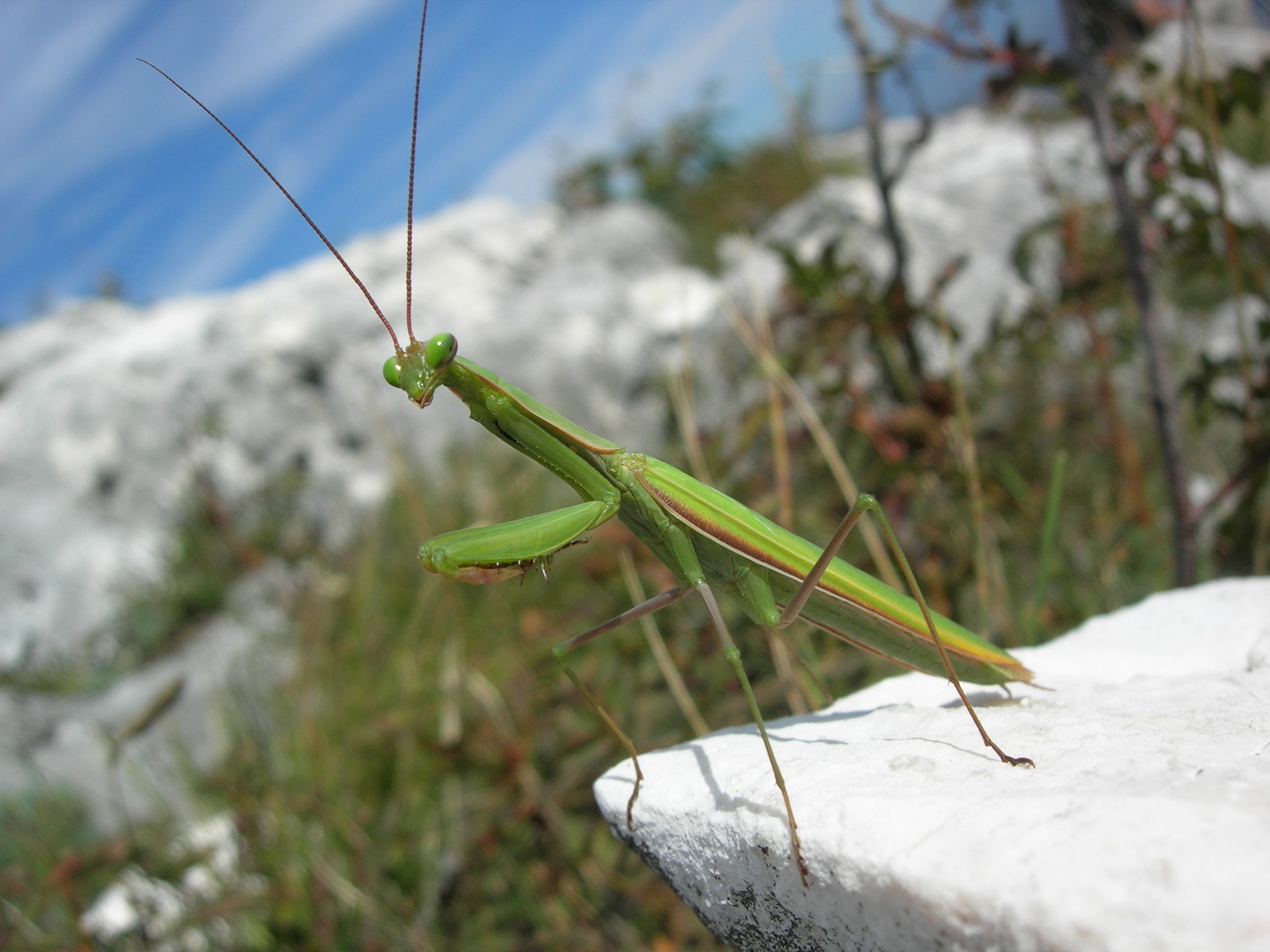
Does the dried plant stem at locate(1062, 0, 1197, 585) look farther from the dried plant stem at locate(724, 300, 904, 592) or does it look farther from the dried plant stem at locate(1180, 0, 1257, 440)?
the dried plant stem at locate(724, 300, 904, 592)

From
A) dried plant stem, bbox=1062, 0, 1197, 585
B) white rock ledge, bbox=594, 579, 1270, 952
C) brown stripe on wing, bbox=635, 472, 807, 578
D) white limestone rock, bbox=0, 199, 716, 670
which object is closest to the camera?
white rock ledge, bbox=594, 579, 1270, 952

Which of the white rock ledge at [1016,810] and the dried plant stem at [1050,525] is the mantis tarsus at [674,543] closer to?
the white rock ledge at [1016,810]

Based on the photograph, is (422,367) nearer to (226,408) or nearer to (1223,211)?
(1223,211)

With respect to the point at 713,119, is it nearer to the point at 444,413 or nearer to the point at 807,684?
the point at 444,413

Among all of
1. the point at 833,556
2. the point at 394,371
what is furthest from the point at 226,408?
the point at 833,556

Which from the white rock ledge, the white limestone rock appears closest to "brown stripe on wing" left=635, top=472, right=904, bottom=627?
the white rock ledge

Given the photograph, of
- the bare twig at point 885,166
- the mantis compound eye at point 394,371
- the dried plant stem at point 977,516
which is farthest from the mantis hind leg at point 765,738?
the bare twig at point 885,166

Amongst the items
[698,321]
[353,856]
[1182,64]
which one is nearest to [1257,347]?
[1182,64]
